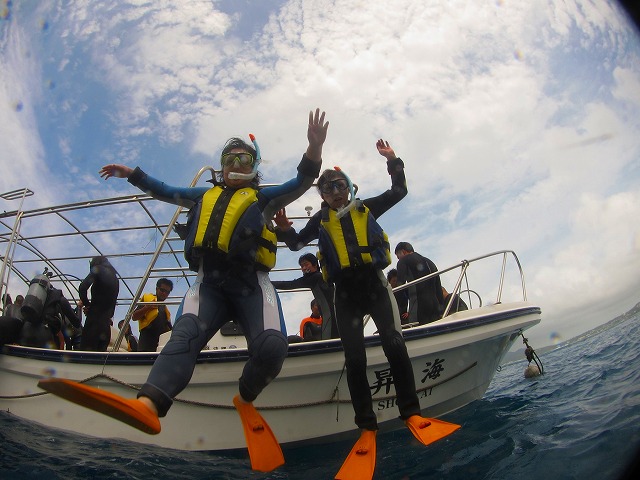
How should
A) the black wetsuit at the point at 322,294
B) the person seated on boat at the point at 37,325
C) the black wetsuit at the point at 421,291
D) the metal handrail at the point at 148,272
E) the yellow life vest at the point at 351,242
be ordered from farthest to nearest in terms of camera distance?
the black wetsuit at the point at 421,291
the person seated on boat at the point at 37,325
the black wetsuit at the point at 322,294
the metal handrail at the point at 148,272
the yellow life vest at the point at 351,242

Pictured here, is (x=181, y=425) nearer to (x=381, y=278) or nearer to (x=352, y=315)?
(x=352, y=315)

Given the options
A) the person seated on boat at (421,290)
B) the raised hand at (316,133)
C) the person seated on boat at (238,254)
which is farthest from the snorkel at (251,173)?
the person seated on boat at (421,290)

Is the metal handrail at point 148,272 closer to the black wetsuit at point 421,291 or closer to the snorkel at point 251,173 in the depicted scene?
the snorkel at point 251,173

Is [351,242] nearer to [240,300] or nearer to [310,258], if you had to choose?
[240,300]

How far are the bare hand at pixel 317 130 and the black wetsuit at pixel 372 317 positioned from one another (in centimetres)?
83

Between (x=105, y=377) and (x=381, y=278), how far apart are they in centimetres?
251

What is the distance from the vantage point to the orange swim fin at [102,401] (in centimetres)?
141

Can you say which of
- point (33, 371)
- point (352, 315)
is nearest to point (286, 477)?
point (352, 315)

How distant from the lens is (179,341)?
6.22 feet

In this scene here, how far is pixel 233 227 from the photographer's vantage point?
7.44ft

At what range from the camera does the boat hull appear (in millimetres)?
2975

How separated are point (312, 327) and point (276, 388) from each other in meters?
1.69

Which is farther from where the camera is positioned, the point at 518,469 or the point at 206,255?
the point at 206,255

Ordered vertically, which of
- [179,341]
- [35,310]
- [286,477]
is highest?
[35,310]
